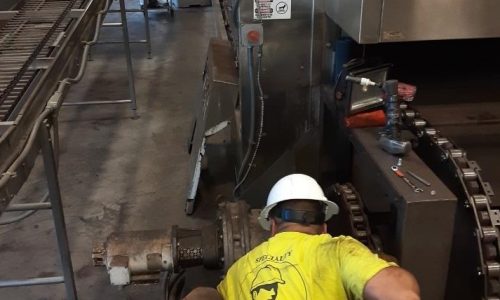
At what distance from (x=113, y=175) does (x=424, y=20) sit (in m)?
1.85

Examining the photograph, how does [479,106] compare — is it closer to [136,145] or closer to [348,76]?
[348,76]

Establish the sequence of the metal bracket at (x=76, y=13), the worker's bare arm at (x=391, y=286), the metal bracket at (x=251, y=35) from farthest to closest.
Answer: the metal bracket at (x=76, y=13)
the metal bracket at (x=251, y=35)
the worker's bare arm at (x=391, y=286)

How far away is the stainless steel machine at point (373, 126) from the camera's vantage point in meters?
1.30

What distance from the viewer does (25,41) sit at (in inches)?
74.5

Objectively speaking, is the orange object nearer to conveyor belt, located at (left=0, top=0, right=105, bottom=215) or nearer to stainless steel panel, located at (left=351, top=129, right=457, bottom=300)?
stainless steel panel, located at (left=351, top=129, right=457, bottom=300)

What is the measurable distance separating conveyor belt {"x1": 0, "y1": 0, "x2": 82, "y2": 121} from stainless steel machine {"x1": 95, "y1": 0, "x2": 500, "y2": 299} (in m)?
0.48

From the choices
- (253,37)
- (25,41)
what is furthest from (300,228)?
(25,41)

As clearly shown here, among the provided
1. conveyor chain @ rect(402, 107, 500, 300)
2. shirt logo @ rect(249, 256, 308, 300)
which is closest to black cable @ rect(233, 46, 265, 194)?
conveyor chain @ rect(402, 107, 500, 300)

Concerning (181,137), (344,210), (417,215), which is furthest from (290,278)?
(181,137)

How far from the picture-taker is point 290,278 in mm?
1188

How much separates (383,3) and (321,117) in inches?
27.3

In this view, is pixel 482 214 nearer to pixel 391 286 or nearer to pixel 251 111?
pixel 391 286

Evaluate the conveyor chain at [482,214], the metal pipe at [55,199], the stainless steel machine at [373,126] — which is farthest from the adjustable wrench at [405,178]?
the metal pipe at [55,199]

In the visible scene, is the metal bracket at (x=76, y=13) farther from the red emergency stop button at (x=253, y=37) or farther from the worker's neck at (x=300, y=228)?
the worker's neck at (x=300, y=228)
